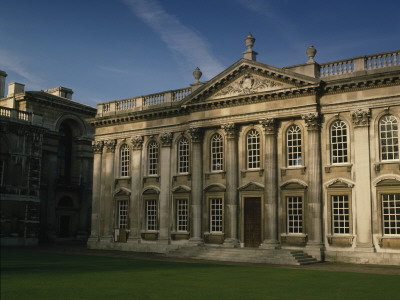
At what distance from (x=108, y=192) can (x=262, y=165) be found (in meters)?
14.1

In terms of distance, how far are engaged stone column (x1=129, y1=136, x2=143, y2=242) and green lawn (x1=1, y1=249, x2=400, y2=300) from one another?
16.1 meters

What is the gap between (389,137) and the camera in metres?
27.0

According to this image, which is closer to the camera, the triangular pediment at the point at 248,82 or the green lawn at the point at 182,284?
the green lawn at the point at 182,284

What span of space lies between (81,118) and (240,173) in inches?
962

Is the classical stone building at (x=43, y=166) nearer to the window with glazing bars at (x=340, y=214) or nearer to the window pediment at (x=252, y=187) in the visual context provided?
the window pediment at (x=252, y=187)

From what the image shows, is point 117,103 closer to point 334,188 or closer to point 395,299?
point 334,188

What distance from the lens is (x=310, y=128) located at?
2906cm

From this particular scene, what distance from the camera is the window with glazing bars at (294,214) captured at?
29.3m

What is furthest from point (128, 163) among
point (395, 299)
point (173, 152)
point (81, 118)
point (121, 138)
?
point (395, 299)

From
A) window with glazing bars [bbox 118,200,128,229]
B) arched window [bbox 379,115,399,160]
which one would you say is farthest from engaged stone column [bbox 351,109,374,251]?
window with glazing bars [bbox 118,200,128,229]

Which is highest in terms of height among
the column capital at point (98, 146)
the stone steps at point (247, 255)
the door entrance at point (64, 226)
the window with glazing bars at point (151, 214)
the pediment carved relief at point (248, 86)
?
the pediment carved relief at point (248, 86)

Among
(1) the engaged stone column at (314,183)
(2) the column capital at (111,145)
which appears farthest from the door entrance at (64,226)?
(1) the engaged stone column at (314,183)

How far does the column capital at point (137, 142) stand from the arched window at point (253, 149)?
374 inches

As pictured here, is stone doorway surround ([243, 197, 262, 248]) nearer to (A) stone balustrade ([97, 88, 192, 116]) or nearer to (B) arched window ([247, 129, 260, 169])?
(B) arched window ([247, 129, 260, 169])
